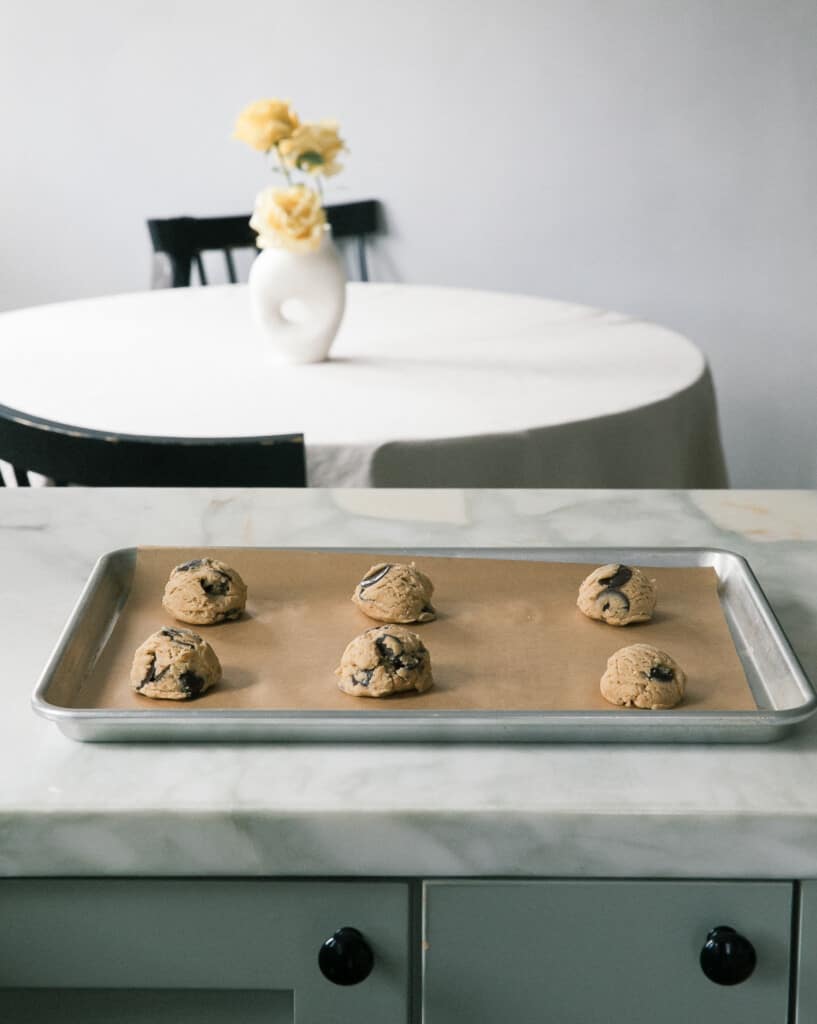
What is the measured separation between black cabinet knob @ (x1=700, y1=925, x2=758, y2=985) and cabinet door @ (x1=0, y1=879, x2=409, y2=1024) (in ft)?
0.56

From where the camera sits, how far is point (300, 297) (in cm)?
220

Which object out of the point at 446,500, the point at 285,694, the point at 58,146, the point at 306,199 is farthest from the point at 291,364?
the point at 58,146

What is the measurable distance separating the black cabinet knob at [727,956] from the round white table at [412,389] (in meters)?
1.14

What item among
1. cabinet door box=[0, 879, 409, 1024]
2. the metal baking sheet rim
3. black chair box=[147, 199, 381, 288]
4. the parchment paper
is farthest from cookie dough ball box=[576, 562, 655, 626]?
black chair box=[147, 199, 381, 288]

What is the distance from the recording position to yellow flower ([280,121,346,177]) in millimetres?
2152

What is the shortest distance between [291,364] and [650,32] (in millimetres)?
1769

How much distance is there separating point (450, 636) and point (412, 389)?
1.23 meters

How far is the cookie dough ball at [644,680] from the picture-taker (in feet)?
2.54

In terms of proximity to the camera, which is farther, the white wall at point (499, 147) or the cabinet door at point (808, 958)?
the white wall at point (499, 147)

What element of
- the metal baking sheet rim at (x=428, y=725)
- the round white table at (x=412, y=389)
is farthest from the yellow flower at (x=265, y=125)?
the metal baking sheet rim at (x=428, y=725)

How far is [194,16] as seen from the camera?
3479mm

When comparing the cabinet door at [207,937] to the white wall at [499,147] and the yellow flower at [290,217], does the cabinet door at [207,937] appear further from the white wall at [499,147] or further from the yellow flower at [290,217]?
the white wall at [499,147]

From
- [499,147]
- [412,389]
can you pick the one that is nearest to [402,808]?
[412,389]

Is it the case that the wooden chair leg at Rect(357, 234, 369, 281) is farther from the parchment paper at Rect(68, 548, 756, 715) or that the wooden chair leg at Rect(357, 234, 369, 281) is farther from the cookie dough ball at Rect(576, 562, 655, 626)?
the cookie dough ball at Rect(576, 562, 655, 626)
